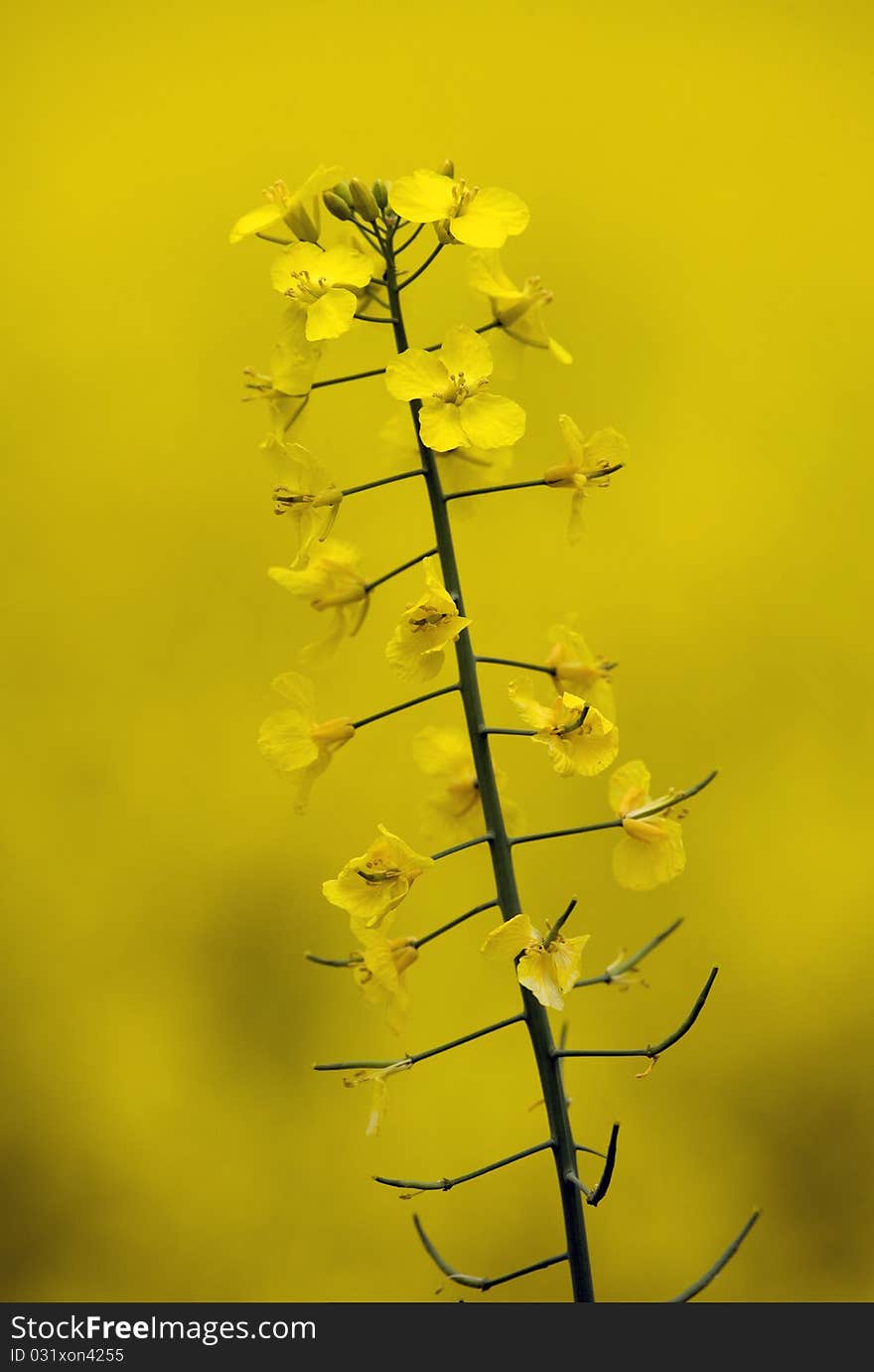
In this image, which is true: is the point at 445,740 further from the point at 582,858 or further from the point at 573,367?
the point at 573,367

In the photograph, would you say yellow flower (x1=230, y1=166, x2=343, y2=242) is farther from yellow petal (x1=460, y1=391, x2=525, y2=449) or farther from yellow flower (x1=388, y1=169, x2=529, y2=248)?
yellow petal (x1=460, y1=391, x2=525, y2=449)

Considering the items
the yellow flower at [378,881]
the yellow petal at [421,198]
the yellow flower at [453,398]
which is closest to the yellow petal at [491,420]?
the yellow flower at [453,398]

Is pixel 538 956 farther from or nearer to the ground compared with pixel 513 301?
nearer to the ground

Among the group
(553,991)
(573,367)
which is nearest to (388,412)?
(573,367)

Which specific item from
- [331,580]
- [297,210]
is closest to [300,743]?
[331,580]

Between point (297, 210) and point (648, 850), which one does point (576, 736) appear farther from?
point (297, 210)

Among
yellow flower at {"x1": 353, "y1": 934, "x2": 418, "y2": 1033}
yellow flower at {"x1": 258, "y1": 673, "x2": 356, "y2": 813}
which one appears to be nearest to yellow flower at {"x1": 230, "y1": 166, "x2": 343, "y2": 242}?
yellow flower at {"x1": 258, "y1": 673, "x2": 356, "y2": 813}

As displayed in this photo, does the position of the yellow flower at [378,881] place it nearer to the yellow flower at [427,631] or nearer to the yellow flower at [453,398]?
the yellow flower at [427,631]
